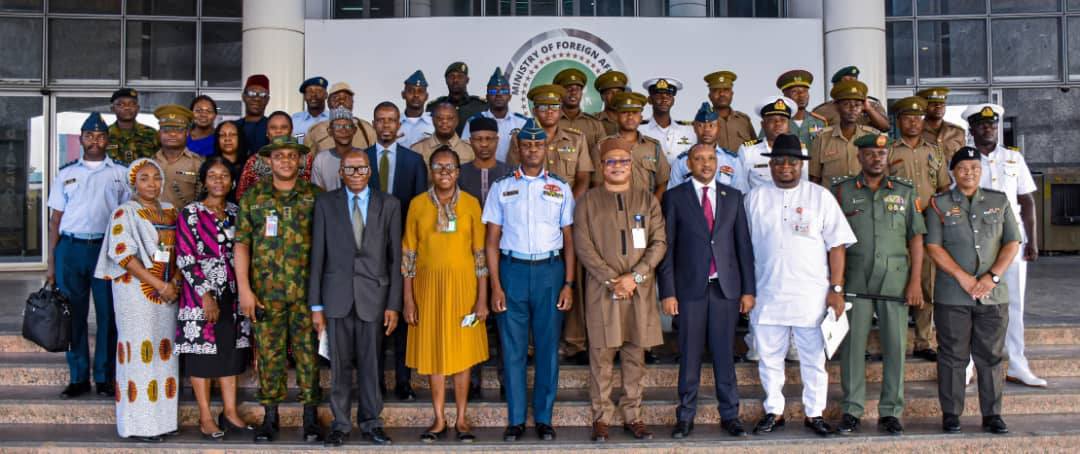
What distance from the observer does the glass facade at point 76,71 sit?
37.2ft

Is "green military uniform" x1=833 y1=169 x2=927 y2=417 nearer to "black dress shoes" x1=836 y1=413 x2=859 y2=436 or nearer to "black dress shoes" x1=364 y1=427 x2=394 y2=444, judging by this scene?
"black dress shoes" x1=836 y1=413 x2=859 y2=436

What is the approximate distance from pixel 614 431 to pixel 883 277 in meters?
1.93

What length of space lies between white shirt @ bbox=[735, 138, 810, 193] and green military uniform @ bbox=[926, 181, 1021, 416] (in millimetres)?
1078

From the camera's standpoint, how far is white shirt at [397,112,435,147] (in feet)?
21.0

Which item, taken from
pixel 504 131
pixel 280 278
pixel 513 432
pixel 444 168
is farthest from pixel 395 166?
pixel 513 432

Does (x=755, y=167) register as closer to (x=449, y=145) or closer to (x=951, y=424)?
(x=951, y=424)

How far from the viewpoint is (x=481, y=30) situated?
948 cm

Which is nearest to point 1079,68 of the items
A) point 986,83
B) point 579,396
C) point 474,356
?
point 986,83

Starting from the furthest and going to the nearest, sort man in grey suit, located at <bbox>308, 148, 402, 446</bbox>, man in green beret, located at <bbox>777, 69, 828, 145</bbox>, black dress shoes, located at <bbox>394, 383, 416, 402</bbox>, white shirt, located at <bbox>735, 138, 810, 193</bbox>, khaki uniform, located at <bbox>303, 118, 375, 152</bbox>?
khaki uniform, located at <bbox>303, 118, 375, 152</bbox> → man in green beret, located at <bbox>777, 69, 828, 145</bbox> → white shirt, located at <bbox>735, 138, 810, 193</bbox> → black dress shoes, located at <bbox>394, 383, 416, 402</bbox> → man in grey suit, located at <bbox>308, 148, 402, 446</bbox>

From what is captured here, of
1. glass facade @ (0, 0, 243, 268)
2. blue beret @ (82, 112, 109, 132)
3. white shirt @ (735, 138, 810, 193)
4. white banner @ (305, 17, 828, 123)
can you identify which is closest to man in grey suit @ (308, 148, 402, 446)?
blue beret @ (82, 112, 109, 132)

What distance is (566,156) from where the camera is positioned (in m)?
5.52

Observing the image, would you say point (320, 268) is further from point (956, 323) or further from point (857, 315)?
point (956, 323)

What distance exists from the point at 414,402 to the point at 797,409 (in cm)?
258

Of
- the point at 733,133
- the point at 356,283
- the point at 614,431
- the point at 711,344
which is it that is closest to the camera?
the point at 356,283
